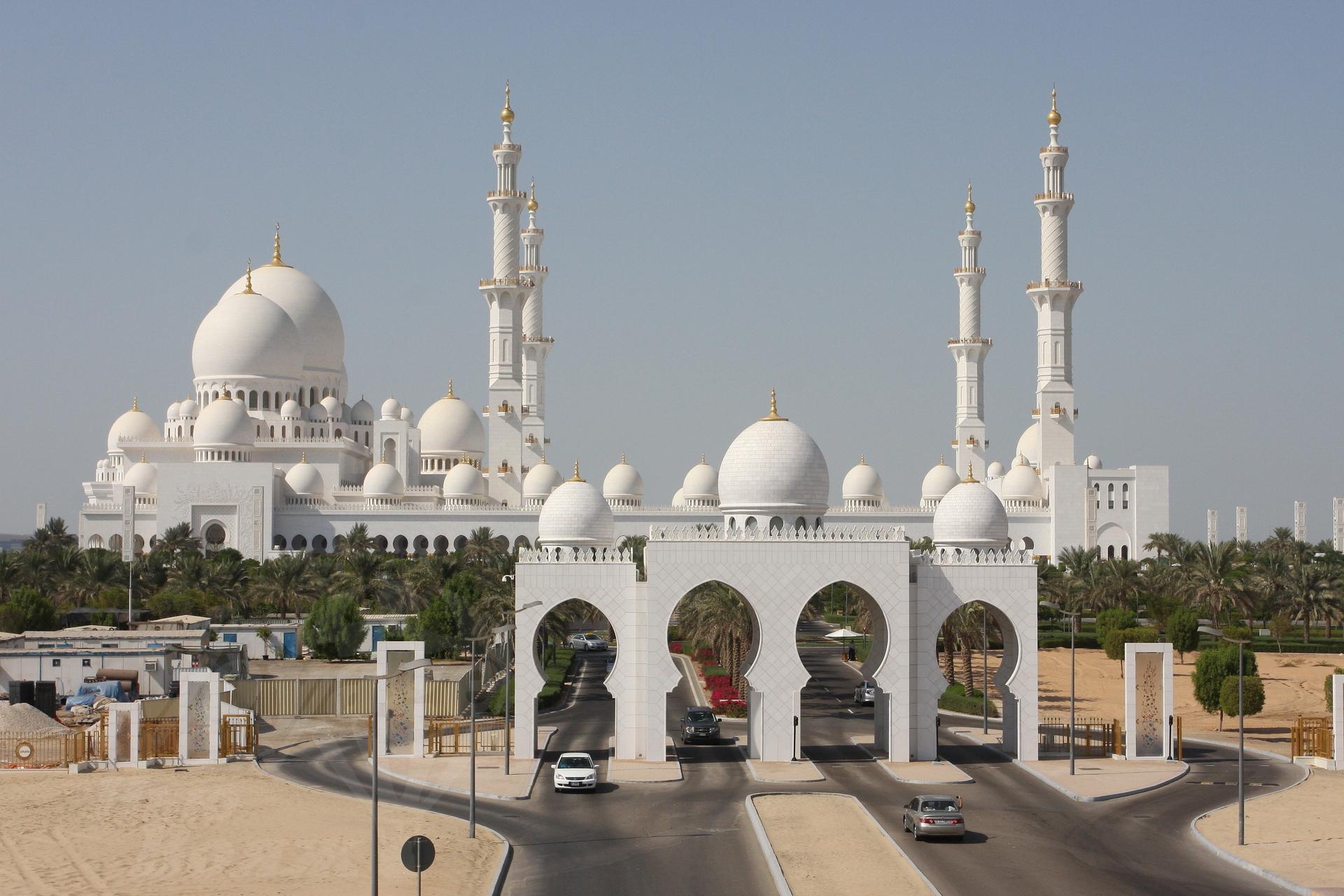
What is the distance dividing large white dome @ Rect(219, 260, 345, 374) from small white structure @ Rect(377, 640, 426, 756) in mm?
57011

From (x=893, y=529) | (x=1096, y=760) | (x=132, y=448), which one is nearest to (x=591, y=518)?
(x=893, y=529)

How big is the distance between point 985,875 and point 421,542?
65098 millimetres

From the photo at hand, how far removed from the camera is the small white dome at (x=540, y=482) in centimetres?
8744

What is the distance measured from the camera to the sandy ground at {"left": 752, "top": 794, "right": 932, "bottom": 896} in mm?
24109

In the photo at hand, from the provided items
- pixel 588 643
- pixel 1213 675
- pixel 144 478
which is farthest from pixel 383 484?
pixel 1213 675

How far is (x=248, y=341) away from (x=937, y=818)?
226ft

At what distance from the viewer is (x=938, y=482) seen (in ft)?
295

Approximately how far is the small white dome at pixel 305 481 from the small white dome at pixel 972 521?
53.6m

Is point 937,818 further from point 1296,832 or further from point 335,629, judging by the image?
point 335,629

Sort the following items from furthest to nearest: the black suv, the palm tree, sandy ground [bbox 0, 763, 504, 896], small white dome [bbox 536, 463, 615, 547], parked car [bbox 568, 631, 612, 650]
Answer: parked car [bbox 568, 631, 612, 650] → the palm tree → small white dome [bbox 536, 463, 615, 547] → the black suv → sandy ground [bbox 0, 763, 504, 896]

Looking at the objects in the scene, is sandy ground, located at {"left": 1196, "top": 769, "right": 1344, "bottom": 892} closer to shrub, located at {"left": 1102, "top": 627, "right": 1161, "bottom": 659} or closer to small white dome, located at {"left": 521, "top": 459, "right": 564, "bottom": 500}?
shrub, located at {"left": 1102, "top": 627, "right": 1161, "bottom": 659}

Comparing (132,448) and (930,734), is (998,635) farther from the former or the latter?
(132,448)

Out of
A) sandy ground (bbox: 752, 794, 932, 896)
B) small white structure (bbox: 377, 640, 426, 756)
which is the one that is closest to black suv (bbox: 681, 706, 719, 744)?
small white structure (bbox: 377, 640, 426, 756)

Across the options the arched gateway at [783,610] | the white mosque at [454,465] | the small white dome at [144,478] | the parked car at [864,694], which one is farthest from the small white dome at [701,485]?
the arched gateway at [783,610]
